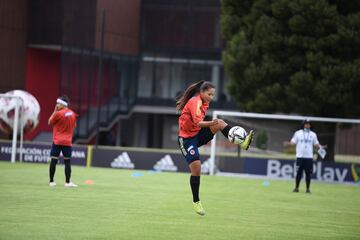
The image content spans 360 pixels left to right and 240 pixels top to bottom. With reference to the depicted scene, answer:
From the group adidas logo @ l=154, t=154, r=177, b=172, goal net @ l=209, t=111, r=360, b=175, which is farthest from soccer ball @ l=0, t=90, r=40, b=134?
goal net @ l=209, t=111, r=360, b=175

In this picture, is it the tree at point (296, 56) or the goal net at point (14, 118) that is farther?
the tree at point (296, 56)

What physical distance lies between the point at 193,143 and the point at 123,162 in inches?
698

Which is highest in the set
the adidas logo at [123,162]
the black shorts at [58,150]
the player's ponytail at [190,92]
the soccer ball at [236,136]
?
the player's ponytail at [190,92]

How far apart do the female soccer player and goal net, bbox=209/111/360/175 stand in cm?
1494

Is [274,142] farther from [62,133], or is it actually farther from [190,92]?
[190,92]

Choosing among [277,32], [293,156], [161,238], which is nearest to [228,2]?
[277,32]

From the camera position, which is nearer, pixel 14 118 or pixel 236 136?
pixel 236 136

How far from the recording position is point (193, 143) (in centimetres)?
1354

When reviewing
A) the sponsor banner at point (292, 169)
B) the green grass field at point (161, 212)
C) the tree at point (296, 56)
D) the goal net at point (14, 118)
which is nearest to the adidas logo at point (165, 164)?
the sponsor banner at point (292, 169)

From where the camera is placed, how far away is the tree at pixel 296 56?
3081 centimetres

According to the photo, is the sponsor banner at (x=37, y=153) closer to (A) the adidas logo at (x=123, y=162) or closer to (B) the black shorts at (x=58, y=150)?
(A) the adidas logo at (x=123, y=162)

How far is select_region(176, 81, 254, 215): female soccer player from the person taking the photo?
13.3 meters

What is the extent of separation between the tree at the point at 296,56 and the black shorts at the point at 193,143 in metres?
18.0

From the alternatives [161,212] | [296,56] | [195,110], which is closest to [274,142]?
[296,56]
